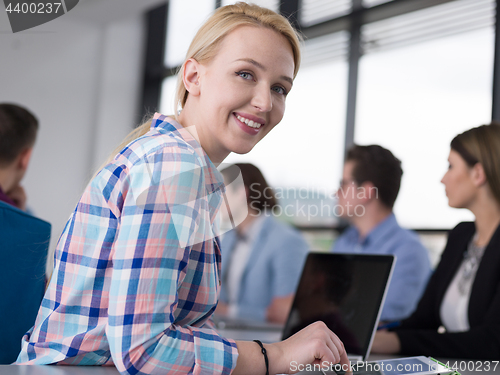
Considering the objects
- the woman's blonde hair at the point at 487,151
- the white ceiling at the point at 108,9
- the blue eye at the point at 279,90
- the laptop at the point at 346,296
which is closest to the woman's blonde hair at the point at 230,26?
the blue eye at the point at 279,90

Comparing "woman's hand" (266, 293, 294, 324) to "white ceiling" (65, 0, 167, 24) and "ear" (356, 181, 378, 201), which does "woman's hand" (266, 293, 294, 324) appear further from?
"white ceiling" (65, 0, 167, 24)

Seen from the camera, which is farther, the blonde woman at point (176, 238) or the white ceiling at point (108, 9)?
the white ceiling at point (108, 9)

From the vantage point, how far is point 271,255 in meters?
2.65

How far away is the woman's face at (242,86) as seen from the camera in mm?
935

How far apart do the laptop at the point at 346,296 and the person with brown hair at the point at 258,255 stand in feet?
3.63

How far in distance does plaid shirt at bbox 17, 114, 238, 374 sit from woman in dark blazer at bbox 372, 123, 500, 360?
1.01m

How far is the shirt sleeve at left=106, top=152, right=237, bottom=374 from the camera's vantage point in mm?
701

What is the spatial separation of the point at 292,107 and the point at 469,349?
3157mm

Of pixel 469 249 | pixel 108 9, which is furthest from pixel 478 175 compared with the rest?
pixel 108 9

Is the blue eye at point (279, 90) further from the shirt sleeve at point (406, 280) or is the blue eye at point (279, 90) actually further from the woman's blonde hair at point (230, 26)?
the shirt sleeve at point (406, 280)

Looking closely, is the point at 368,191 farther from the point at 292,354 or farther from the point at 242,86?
the point at 292,354

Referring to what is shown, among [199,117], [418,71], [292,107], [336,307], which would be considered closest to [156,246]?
[199,117]

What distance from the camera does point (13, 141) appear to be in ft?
7.55

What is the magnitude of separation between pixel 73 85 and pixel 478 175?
483cm
